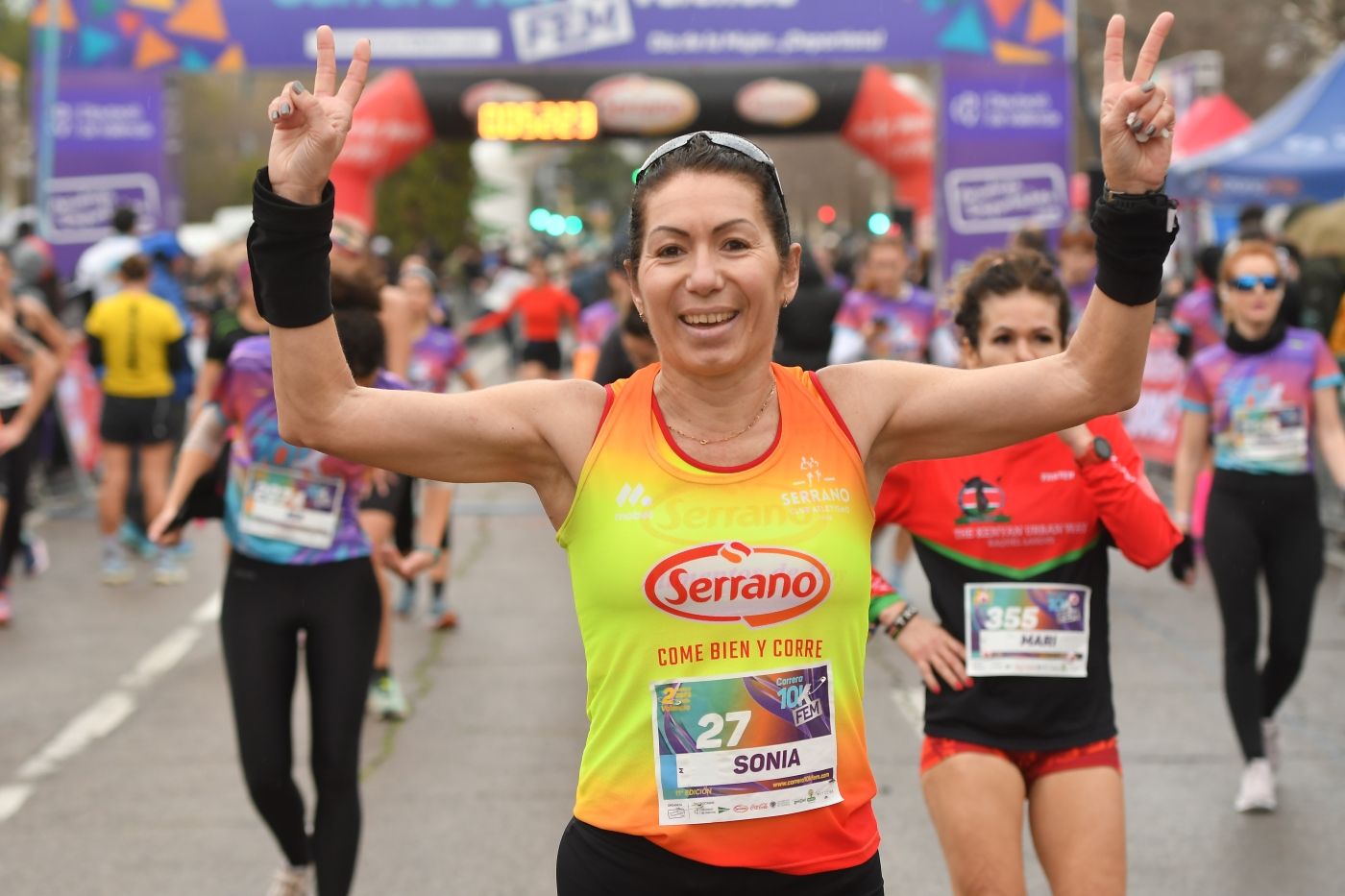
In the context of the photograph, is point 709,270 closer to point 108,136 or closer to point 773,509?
point 773,509

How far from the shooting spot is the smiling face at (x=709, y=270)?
99.3 inches

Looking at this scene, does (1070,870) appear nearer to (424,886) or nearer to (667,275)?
(667,275)

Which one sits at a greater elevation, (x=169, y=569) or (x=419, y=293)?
(x=419, y=293)

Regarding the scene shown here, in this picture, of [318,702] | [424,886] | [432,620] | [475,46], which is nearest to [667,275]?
[318,702]

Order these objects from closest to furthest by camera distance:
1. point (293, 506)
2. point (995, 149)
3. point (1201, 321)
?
1. point (293, 506)
2. point (1201, 321)
3. point (995, 149)

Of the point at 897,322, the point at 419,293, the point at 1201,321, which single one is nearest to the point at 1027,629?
the point at 419,293

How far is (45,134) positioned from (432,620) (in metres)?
10.4

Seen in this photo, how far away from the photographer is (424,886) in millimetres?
5438

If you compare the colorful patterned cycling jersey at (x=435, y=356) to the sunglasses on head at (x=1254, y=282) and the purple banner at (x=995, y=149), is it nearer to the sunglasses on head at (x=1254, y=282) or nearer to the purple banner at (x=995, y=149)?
the sunglasses on head at (x=1254, y=282)

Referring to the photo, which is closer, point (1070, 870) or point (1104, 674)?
point (1070, 870)

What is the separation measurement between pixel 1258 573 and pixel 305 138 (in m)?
4.71

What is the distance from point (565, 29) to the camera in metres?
→ 17.7

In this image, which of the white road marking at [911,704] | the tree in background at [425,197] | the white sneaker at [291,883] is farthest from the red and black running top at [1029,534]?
the tree in background at [425,197]

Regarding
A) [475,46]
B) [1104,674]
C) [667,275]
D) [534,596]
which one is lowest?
[534,596]
